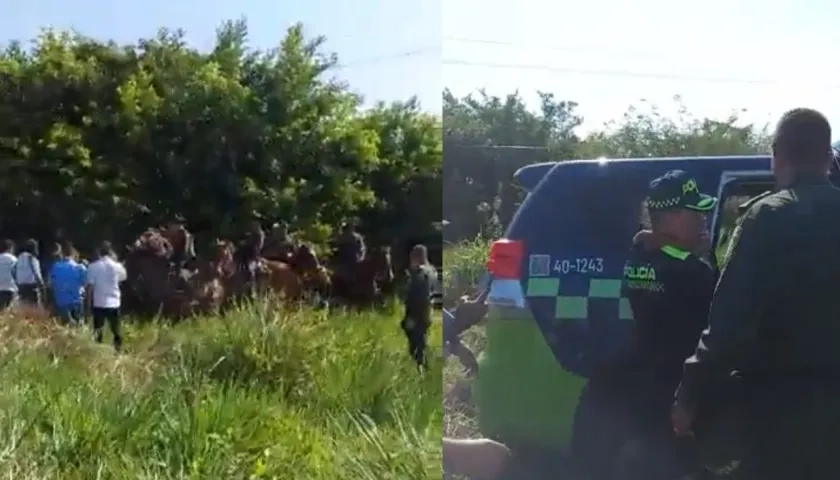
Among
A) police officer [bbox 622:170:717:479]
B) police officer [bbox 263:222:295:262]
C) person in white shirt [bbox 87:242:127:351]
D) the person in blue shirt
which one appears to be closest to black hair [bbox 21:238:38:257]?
the person in blue shirt

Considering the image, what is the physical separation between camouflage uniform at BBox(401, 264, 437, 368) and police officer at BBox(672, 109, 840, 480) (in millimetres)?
952

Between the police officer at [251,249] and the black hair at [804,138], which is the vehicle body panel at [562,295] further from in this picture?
the police officer at [251,249]

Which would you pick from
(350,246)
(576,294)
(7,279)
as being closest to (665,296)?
(576,294)

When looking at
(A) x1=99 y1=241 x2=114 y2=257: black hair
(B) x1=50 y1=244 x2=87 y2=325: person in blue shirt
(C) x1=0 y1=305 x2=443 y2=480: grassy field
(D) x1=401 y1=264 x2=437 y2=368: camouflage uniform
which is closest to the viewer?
(D) x1=401 y1=264 x2=437 y2=368: camouflage uniform

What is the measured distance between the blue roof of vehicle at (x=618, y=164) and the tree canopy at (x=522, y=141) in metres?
0.01

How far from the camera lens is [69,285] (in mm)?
8391

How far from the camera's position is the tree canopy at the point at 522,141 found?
1819mm

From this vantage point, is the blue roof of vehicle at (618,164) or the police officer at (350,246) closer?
the blue roof of vehicle at (618,164)

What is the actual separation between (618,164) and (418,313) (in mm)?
1534

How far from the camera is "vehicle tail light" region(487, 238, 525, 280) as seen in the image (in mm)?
1854

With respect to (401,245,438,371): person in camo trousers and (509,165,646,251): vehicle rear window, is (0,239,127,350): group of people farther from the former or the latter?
(509,165,646,251): vehicle rear window

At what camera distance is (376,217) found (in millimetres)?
5863

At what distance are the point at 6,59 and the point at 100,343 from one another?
5.82m

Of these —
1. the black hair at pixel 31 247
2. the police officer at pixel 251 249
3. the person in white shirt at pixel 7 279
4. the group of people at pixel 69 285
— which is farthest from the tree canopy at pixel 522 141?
the black hair at pixel 31 247
